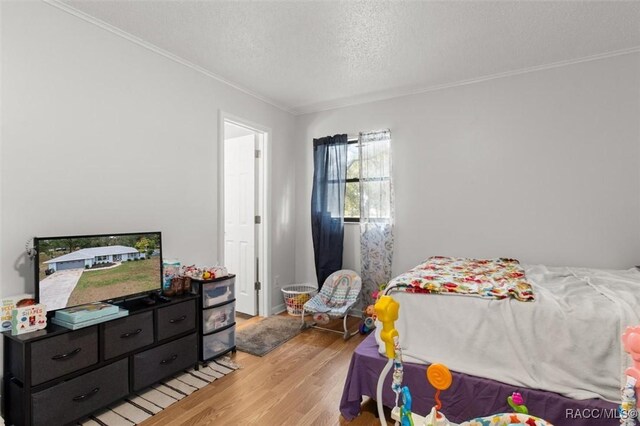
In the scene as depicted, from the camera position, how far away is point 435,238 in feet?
12.0

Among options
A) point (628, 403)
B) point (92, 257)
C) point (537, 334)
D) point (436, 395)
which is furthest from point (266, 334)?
point (628, 403)

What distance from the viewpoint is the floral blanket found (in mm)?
2027

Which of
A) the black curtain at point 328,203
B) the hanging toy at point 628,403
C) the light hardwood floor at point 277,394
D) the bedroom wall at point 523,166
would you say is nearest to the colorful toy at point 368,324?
the light hardwood floor at point 277,394

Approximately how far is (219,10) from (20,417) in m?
2.69

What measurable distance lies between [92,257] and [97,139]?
2.82 ft

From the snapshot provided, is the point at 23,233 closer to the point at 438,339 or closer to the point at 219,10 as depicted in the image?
the point at 219,10

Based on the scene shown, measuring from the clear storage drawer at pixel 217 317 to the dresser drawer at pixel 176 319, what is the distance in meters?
0.11

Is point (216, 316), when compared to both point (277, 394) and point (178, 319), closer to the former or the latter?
point (178, 319)

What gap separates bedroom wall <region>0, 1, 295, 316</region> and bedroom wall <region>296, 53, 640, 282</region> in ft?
6.15

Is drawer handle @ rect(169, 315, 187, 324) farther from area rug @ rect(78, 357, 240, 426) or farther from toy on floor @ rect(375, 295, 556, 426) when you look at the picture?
toy on floor @ rect(375, 295, 556, 426)

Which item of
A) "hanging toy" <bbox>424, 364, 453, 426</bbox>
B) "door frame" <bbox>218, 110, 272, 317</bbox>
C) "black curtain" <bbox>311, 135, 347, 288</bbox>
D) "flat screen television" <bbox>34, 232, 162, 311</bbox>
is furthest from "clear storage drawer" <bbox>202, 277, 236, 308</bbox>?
"hanging toy" <bbox>424, 364, 453, 426</bbox>

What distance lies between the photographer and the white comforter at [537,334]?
1.69 m

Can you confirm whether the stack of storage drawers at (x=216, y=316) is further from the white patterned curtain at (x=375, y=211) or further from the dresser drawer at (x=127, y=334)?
the white patterned curtain at (x=375, y=211)

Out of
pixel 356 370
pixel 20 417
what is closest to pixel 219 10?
pixel 356 370
